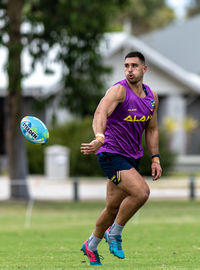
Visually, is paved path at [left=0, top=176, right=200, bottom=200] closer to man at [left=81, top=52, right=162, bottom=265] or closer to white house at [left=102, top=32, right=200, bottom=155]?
white house at [left=102, top=32, right=200, bottom=155]

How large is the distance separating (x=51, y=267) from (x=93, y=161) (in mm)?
Result: 19388

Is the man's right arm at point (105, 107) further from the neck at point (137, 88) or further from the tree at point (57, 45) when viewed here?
the tree at point (57, 45)

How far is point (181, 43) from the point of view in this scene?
37.0 metres

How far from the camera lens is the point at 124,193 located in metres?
7.02

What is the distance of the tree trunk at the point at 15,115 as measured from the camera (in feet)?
62.7

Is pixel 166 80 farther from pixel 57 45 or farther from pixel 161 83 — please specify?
pixel 57 45

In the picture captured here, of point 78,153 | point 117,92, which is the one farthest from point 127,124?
point 78,153

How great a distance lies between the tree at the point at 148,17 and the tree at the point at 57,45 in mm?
46834

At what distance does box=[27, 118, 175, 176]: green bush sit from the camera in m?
26.4

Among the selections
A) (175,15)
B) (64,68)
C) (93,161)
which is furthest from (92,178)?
(175,15)

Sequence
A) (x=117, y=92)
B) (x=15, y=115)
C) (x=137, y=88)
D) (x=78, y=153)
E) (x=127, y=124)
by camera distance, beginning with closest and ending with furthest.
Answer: (x=117, y=92) < (x=127, y=124) < (x=137, y=88) < (x=15, y=115) < (x=78, y=153)

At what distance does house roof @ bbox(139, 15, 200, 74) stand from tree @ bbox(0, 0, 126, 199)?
14.5 metres

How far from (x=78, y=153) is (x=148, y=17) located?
4493cm

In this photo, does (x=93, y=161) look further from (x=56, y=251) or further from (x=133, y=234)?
(x=56, y=251)
